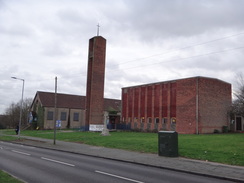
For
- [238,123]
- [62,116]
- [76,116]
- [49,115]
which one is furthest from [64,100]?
[238,123]

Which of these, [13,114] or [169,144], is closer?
[169,144]

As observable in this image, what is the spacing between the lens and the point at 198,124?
116ft

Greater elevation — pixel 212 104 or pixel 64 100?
pixel 64 100

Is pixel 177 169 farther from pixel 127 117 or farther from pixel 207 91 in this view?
pixel 127 117

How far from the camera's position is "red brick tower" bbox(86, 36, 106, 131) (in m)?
43.3

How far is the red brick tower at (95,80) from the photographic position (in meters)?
43.3

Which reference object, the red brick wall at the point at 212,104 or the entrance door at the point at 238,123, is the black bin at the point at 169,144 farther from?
the entrance door at the point at 238,123

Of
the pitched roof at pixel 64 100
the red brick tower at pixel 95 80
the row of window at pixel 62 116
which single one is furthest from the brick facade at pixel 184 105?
the row of window at pixel 62 116

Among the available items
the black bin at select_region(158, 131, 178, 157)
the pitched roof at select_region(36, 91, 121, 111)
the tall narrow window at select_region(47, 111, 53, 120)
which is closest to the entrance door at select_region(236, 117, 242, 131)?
the pitched roof at select_region(36, 91, 121, 111)

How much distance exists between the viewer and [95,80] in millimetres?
43625

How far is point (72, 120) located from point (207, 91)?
114 feet

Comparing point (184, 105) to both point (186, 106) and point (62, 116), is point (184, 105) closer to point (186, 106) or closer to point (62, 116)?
point (186, 106)

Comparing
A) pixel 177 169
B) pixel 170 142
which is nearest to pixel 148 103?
pixel 170 142

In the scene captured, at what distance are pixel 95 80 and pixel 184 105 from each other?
15702 mm
